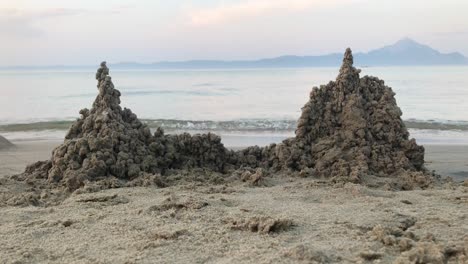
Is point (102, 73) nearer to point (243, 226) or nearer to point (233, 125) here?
point (243, 226)

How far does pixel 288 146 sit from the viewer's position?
575cm

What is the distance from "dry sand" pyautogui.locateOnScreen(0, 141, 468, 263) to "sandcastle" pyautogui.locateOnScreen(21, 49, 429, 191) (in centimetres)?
57

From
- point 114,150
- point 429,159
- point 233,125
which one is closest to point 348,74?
point 114,150

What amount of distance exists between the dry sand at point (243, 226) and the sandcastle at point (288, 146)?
1.86ft

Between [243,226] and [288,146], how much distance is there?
242 cm

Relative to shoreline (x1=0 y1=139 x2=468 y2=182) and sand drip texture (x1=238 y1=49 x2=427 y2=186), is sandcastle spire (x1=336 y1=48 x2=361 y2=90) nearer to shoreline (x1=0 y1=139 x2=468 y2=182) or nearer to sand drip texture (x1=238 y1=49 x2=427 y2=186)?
sand drip texture (x1=238 y1=49 x2=427 y2=186)

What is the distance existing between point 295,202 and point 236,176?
3.58 ft

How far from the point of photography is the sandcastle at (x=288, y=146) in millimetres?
5156

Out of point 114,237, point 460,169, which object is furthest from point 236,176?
point 460,169

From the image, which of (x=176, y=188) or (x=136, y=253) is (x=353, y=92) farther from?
(x=136, y=253)

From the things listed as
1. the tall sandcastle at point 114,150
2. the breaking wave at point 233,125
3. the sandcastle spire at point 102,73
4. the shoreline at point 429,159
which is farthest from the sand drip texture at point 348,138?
the breaking wave at point 233,125

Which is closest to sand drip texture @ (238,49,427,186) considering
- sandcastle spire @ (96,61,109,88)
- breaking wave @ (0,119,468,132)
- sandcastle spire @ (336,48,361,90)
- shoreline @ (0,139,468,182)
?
sandcastle spire @ (336,48,361,90)

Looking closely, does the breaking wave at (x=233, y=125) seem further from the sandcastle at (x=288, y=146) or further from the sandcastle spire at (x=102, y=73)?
the sandcastle spire at (x=102, y=73)

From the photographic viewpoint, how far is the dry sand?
2.98m
